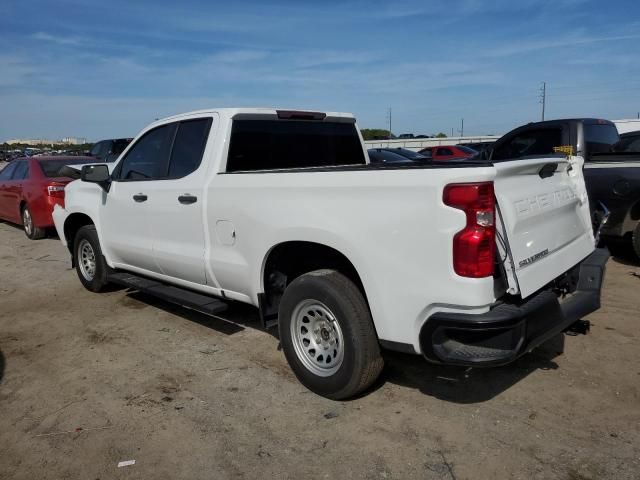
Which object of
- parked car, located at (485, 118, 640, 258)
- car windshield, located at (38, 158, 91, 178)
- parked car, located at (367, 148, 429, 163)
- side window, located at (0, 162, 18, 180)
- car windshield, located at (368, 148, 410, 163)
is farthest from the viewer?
car windshield, located at (368, 148, 410, 163)

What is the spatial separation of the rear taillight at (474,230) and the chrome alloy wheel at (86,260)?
477 cm

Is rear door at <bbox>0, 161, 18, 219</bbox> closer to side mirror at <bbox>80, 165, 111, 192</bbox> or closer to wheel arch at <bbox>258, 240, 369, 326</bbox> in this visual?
side mirror at <bbox>80, 165, 111, 192</bbox>

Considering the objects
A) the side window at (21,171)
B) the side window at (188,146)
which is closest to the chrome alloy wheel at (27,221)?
the side window at (21,171)

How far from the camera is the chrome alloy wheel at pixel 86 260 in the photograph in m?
6.37

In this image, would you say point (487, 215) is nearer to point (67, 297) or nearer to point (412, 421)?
→ point (412, 421)

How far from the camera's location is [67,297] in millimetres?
6496

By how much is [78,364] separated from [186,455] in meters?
1.83

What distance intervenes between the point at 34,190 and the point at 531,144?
28.4 feet

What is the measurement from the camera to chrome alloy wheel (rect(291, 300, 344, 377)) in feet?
11.8

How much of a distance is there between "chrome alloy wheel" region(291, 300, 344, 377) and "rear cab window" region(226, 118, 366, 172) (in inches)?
56.0

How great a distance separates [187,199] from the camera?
4.47 metres

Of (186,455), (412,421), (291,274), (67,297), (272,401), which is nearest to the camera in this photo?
(186,455)

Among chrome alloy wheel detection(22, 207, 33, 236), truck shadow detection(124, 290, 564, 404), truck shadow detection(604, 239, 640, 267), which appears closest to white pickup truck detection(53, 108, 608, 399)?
truck shadow detection(124, 290, 564, 404)

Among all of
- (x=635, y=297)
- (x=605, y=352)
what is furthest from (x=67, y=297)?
(x=635, y=297)
